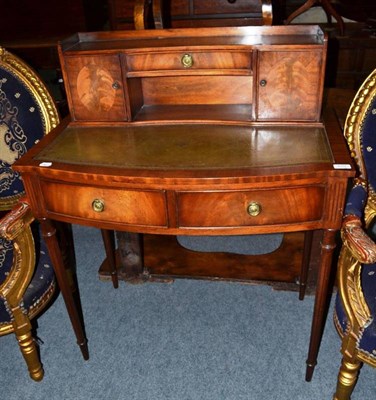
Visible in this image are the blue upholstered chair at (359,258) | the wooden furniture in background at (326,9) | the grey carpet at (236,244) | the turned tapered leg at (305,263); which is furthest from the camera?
the wooden furniture in background at (326,9)

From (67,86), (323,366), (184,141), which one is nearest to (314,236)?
(323,366)

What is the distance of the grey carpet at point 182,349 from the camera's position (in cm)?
180

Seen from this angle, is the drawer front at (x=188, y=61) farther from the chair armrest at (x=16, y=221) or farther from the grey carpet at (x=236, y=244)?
the grey carpet at (x=236, y=244)

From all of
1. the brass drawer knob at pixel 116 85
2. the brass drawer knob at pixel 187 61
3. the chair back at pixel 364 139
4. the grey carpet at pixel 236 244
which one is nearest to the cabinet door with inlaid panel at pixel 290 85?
the chair back at pixel 364 139

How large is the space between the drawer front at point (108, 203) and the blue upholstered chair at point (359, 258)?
0.58m

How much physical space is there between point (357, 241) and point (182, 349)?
102 centimetres

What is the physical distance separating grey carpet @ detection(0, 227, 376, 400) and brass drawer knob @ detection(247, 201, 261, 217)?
Result: 2.77 ft

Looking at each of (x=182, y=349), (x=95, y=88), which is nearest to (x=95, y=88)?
(x=95, y=88)

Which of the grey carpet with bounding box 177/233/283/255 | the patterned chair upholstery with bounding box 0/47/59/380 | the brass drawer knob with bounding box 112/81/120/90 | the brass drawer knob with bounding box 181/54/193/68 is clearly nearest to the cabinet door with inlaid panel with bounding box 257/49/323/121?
the brass drawer knob with bounding box 181/54/193/68

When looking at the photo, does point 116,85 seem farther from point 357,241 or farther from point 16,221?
point 357,241

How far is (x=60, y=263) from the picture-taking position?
1630 millimetres

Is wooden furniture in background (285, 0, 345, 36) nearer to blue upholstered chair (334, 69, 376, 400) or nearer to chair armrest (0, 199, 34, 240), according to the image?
blue upholstered chair (334, 69, 376, 400)

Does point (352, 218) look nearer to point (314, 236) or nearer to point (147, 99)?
point (314, 236)

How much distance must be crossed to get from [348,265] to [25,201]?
1077 millimetres
